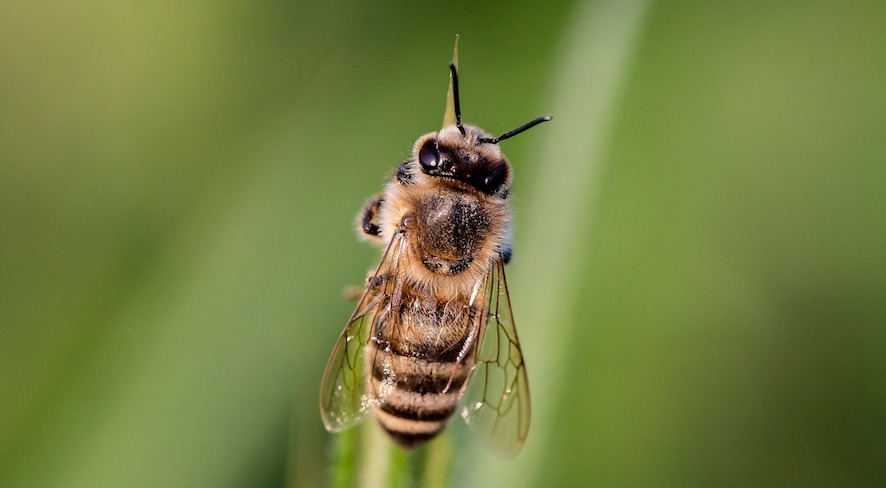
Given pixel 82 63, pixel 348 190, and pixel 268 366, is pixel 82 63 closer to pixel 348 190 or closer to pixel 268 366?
pixel 348 190

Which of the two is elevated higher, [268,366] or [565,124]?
[565,124]

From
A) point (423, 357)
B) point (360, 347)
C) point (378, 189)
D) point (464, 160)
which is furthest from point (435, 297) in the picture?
point (378, 189)

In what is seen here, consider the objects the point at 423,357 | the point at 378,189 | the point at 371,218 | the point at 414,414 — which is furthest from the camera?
the point at 378,189

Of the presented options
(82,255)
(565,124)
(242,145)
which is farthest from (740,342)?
(82,255)

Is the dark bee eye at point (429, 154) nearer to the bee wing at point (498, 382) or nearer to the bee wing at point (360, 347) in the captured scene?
the bee wing at point (360, 347)

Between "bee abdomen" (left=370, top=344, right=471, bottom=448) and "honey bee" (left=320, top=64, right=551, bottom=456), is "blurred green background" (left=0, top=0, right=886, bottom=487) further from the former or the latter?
"bee abdomen" (left=370, top=344, right=471, bottom=448)

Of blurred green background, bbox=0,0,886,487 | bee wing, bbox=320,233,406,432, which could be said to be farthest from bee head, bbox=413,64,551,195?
blurred green background, bbox=0,0,886,487

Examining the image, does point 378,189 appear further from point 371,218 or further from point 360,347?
point 360,347
